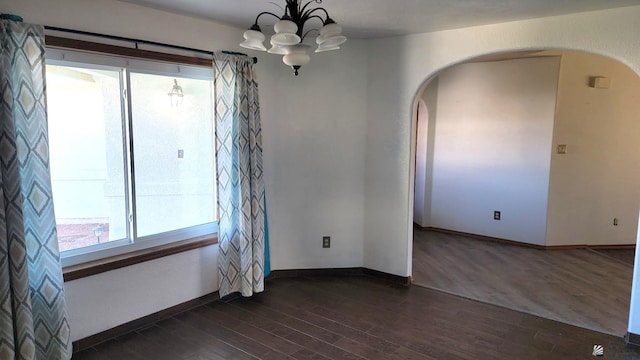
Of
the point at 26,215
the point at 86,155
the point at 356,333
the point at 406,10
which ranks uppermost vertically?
the point at 406,10

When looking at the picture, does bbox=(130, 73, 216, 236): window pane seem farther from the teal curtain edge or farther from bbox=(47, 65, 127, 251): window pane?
the teal curtain edge

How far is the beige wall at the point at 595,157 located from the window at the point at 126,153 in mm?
4370

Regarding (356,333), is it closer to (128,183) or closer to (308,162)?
(308,162)

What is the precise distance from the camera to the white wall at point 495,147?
5207mm

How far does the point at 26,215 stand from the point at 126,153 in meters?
0.83

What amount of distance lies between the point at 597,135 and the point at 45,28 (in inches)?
233

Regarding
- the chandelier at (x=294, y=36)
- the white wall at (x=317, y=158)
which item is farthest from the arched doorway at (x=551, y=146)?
the chandelier at (x=294, y=36)

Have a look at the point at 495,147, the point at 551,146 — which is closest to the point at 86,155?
the point at 495,147

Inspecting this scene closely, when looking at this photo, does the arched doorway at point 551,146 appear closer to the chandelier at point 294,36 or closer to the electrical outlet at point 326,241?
the electrical outlet at point 326,241

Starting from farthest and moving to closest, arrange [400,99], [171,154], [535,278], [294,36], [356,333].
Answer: [535,278] → [400,99] → [171,154] → [356,333] → [294,36]

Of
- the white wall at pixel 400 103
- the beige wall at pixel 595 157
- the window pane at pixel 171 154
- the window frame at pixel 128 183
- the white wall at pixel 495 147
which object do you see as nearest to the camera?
the window frame at pixel 128 183

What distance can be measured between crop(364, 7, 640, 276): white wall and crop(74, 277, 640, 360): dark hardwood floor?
1.97ft

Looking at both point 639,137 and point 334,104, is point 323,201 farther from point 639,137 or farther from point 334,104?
point 639,137

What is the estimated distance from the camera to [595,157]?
17.1 feet
